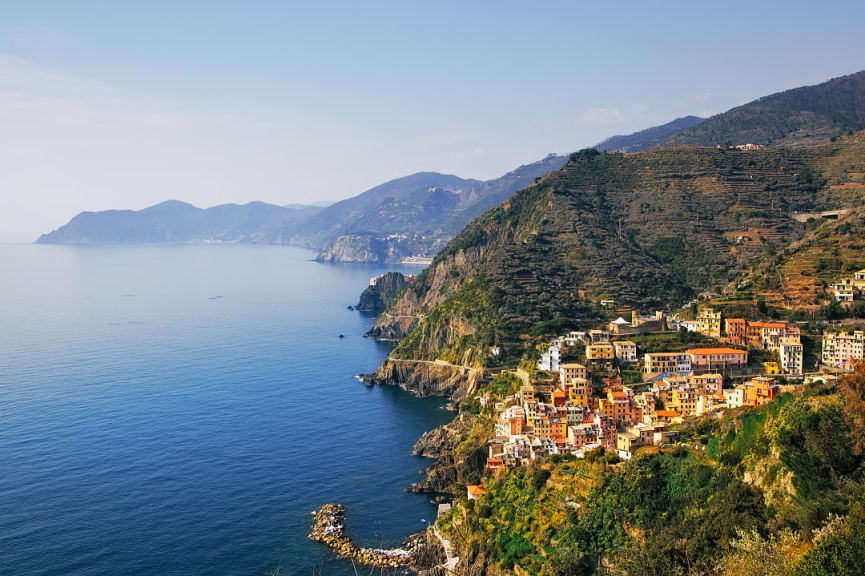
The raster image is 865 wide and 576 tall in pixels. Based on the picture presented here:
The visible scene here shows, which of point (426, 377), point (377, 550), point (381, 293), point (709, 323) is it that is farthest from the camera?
point (381, 293)

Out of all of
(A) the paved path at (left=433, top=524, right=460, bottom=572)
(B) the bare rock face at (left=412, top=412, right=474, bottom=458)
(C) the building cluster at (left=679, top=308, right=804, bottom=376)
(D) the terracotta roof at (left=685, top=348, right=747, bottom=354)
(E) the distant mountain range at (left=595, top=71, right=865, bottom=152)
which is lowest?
(A) the paved path at (left=433, top=524, right=460, bottom=572)

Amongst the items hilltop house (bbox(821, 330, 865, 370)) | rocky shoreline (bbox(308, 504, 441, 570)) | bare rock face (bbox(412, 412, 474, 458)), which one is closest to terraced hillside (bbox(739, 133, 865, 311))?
hilltop house (bbox(821, 330, 865, 370))

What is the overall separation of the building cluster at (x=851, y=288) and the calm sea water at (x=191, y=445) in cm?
3218

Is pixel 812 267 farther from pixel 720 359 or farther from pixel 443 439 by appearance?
pixel 443 439

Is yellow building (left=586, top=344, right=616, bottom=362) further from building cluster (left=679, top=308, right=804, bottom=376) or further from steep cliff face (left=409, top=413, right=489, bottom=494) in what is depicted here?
steep cliff face (left=409, top=413, right=489, bottom=494)

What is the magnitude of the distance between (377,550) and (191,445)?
816 inches

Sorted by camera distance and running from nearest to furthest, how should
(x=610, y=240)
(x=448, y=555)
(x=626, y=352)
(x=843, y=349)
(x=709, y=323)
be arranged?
(x=448, y=555)
(x=843, y=349)
(x=626, y=352)
(x=709, y=323)
(x=610, y=240)

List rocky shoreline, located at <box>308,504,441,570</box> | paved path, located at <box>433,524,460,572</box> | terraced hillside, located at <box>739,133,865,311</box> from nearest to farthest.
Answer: paved path, located at <box>433,524,460,572</box> → rocky shoreline, located at <box>308,504,441,570</box> → terraced hillside, located at <box>739,133,865,311</box>

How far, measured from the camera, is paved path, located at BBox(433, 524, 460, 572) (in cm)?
3219

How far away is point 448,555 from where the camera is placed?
3309 cm

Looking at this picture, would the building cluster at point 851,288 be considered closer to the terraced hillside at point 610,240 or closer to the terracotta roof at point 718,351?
the terracotta roof at point 718,351

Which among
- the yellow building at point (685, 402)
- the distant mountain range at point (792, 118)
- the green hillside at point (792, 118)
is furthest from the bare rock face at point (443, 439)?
the green hillside at point (792, 118)

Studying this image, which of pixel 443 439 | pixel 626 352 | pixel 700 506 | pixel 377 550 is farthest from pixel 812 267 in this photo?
pixel 377 550

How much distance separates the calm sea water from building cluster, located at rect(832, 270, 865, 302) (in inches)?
1267
